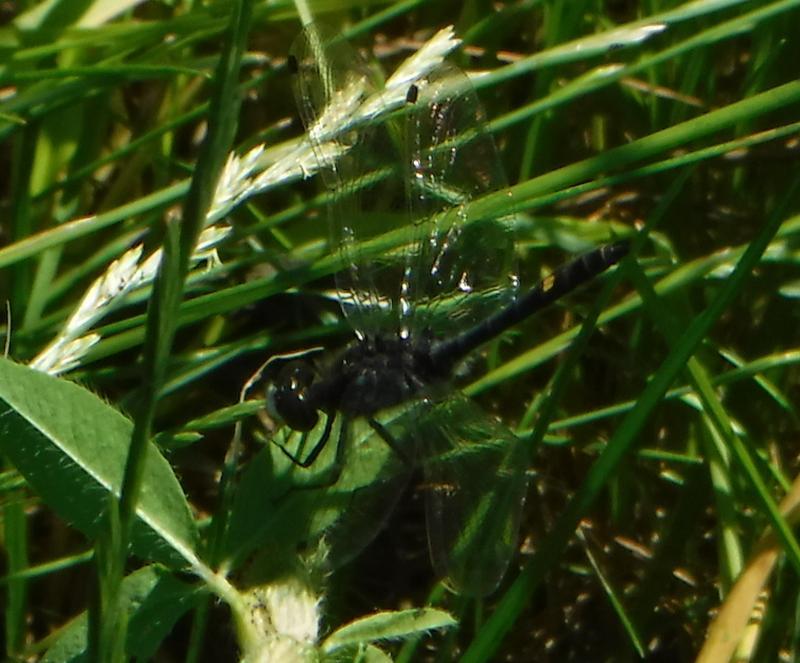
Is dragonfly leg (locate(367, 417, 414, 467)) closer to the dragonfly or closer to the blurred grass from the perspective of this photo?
the dragonfly

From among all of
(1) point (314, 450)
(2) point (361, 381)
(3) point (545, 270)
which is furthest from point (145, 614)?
(3) point (545, 270)

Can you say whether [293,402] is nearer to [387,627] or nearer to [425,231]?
[425,231]

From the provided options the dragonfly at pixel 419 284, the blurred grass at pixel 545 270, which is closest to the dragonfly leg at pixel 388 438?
the dragonfly at pixel 419 284

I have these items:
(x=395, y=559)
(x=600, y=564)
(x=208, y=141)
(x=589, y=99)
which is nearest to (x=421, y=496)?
(x=395, y=559)

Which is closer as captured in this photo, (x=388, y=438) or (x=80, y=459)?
(x=80, y=459)

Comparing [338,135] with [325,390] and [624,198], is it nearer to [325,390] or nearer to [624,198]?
[325,390]

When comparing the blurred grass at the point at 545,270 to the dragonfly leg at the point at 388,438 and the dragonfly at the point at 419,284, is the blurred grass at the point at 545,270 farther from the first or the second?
the dragonfly leg at the point at 388,438

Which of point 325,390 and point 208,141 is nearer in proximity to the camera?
point 208,141
